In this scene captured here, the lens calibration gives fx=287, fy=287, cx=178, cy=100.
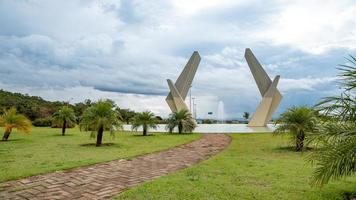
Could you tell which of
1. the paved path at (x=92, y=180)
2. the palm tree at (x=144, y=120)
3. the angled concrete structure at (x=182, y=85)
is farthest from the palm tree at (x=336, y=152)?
the angled concrete structure at (x=182, y=85)

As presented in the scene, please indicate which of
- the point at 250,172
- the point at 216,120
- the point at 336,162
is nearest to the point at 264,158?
the point at 250,172

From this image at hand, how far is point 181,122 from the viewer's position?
19.9m

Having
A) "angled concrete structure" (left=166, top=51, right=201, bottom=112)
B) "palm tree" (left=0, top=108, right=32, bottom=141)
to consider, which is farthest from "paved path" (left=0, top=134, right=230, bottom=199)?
"angled concrete structure" (left=166, top=51, right=201, bottom=112)

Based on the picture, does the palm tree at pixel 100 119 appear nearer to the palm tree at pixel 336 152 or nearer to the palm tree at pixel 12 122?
the palm tree at pixel 12 122

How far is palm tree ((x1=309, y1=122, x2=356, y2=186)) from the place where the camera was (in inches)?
150

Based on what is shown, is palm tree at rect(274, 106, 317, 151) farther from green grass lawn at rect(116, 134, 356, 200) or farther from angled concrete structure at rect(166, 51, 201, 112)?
angled concrete structure at rect(166, 51, 201, 112)

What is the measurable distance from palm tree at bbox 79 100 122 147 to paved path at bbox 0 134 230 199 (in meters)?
4.03

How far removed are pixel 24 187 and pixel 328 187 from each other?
5667 millimetres

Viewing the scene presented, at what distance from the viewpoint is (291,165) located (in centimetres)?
771

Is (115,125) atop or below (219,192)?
atop

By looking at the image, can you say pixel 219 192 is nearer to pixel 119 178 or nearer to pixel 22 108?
pixel 119 178

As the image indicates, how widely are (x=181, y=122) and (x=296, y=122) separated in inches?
399

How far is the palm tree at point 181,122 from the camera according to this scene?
2000cm

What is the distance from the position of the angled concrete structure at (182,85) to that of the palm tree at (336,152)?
2320cm
